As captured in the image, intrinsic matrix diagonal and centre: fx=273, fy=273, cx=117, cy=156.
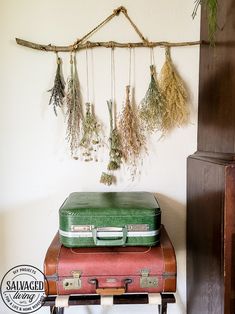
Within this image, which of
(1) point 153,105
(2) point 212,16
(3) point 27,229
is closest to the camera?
(2) point 212,16

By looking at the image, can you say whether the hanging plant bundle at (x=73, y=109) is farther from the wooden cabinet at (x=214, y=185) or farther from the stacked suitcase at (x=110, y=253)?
the wooden cabinet at (x=214, y=185)

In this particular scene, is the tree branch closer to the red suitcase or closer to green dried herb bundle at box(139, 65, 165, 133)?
green dried herb bundle at box(139, 65, 165, 133)

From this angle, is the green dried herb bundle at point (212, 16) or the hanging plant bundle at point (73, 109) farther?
the hanging plant bundle at point (73, 109)

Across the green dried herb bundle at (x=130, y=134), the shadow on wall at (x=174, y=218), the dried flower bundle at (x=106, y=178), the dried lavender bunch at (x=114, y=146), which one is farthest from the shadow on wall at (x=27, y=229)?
the shadow on wall at (x=174, y=218)

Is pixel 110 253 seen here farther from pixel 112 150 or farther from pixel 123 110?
pixel 123 110

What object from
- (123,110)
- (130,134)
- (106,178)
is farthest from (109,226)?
(123,110)

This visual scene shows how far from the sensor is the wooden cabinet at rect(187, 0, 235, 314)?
107cm

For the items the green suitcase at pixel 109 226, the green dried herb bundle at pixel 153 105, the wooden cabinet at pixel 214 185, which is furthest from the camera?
the green dried herb bundle at pixel 153 105

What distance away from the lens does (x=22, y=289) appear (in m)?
1.69

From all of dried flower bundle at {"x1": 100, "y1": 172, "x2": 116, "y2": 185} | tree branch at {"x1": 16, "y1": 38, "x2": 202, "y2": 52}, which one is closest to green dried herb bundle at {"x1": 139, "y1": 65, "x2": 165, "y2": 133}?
tree branch at {"x1": 16, "y1": 38, "x2": 202, "y2": 52}

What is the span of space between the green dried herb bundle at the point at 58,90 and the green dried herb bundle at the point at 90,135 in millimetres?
159

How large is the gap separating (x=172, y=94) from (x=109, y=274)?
3.27 feet

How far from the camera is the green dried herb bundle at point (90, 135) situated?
5.17 ft

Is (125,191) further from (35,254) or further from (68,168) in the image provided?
(35,254)
